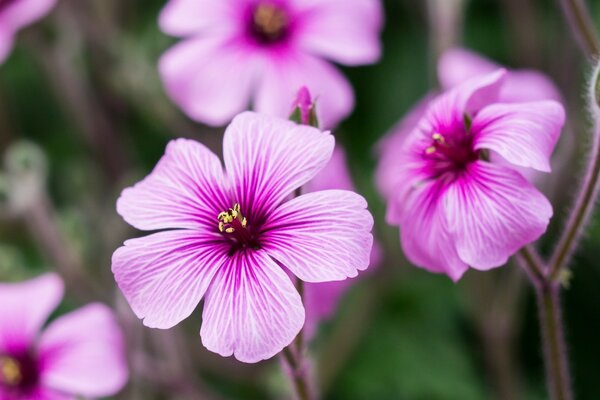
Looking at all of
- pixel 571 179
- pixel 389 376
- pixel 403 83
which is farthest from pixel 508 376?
pixel 403 83

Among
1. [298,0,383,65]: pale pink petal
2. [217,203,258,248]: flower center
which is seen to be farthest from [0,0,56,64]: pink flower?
[217,203,258,248]: flower center

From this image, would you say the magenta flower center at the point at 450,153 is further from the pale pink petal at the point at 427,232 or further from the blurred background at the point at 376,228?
the blurred background at the point at 376,228

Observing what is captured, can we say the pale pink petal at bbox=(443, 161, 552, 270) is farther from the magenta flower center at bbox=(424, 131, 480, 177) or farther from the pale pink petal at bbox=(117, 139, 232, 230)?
the pale pink petal at bbox=(117, 139, 232, 230)

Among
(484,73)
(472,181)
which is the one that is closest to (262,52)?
(484,73)

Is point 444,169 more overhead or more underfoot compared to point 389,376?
more overhead

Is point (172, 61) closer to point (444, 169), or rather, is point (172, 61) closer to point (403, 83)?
point (444, 169)

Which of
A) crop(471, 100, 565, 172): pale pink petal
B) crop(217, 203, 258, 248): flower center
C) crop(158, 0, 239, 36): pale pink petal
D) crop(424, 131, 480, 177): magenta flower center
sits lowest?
crop(217, 203, 258, 248): flower center
